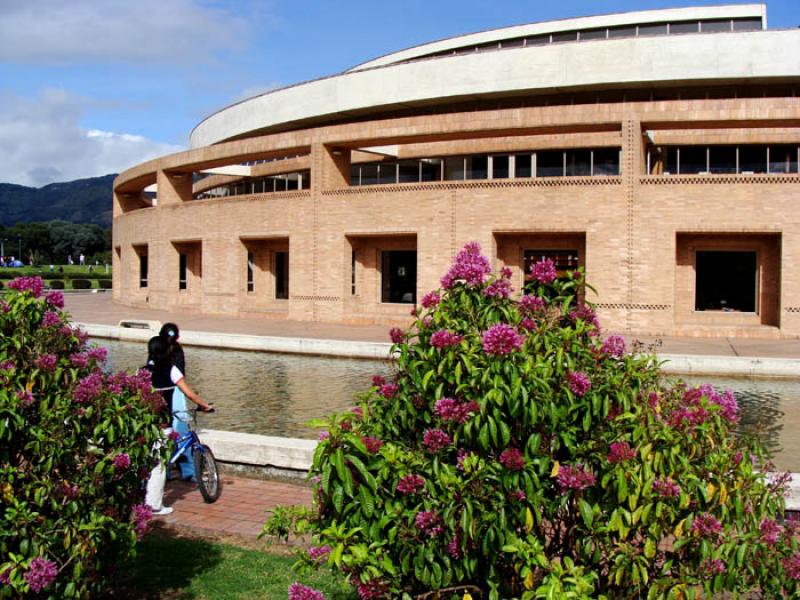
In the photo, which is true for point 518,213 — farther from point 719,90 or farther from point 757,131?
point 719,90

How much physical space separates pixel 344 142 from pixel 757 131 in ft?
47.8

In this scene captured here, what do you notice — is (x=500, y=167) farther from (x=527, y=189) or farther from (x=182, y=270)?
(x=182, y=270)

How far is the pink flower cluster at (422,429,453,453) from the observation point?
10.8 feet

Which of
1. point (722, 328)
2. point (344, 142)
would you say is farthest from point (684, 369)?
point (344, 142)

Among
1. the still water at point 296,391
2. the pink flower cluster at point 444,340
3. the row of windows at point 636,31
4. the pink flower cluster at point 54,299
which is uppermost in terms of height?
the row of windows at point 636,31

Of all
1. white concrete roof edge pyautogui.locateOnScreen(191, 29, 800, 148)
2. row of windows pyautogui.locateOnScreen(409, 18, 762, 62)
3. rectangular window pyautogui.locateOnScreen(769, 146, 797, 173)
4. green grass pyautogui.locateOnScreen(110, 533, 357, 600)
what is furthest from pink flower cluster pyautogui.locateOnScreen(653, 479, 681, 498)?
row of windows pyautogui.locateOnScreen(409, 18, 762, 62)

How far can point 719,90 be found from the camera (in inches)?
1181

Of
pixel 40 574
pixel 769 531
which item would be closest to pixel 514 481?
pixel 769 531

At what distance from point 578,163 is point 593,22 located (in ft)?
56.2

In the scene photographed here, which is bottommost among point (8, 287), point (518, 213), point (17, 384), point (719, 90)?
point (17, 384)

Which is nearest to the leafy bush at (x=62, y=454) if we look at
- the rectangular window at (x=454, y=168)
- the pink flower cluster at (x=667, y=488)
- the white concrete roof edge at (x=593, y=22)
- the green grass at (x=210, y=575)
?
the green grass at (x=210, y=575)

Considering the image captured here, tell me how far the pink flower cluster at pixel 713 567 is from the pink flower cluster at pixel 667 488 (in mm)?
321

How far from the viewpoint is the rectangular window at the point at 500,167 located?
97.0 feet

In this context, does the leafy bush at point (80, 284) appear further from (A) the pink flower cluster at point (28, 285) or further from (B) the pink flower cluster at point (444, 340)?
(B) the pink flower cluster at point (444, 340)
